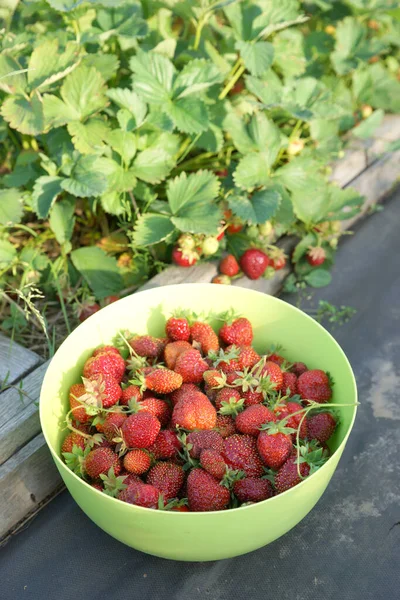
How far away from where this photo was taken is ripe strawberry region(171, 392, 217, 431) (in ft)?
3.67

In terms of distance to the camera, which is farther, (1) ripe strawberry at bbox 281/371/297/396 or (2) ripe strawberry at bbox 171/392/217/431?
(1) ripe strawberry at bbox 281/371/297/396

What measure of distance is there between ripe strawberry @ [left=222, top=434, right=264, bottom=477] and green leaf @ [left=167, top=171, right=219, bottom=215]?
718 mm

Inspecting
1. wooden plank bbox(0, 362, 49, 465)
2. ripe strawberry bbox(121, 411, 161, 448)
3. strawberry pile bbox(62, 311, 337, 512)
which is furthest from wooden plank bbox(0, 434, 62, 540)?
ripe strawberry bbox(121, 411, 161, 448)

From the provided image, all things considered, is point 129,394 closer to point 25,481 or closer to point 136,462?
point 136,462

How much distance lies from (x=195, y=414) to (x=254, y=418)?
0.11 meters

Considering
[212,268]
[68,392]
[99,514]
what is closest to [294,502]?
[99,514]

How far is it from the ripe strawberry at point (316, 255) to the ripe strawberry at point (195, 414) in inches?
30.3

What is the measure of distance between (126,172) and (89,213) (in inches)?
9.7

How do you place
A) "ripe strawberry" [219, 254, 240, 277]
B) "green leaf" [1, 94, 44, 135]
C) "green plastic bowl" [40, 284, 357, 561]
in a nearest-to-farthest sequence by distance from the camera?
"green plastic bowl" [40, 284, 357, 561] < "green leaf" [1, 94, 44, 135] < "ripe strawberry" [219, 254, 240, 277]

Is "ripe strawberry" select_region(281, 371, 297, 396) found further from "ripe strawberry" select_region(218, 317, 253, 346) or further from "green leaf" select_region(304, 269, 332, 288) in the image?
"green leaf" select_region(304, 269, 332, 288)

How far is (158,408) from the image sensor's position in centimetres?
118

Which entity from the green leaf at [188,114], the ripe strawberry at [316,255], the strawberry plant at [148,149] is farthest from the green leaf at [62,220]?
the ripe strawberry at [316,255]

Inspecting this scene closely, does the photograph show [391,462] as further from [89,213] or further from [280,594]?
[89,213]

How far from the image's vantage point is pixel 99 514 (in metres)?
1.05
